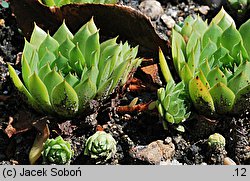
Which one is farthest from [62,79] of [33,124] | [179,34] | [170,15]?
[170,15]

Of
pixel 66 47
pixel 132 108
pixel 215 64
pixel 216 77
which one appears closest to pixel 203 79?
pixel 216 77

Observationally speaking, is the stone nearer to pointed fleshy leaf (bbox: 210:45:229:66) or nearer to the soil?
the soil

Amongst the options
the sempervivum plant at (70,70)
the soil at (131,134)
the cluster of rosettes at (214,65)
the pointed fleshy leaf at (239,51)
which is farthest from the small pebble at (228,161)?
the sempervivum plant at (70,70)

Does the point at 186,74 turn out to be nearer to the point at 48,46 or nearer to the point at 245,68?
the point at 245,68

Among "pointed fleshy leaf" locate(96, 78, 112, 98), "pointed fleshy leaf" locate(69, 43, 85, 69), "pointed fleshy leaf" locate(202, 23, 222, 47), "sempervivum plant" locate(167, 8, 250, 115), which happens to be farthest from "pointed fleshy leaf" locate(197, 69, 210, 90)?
"pointed fleshy leaf" locate(69, 43, 85, 69)

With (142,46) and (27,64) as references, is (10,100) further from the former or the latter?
(142,46)
